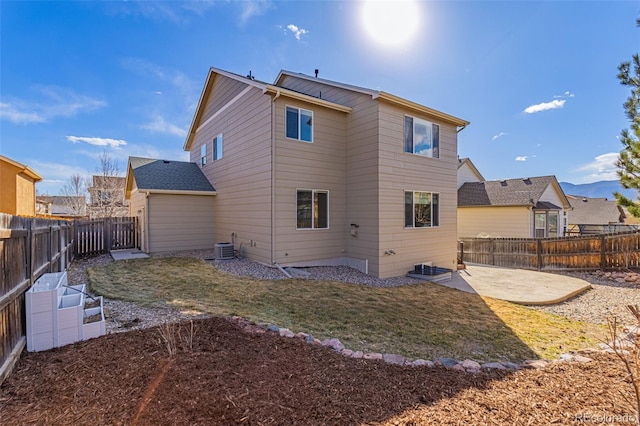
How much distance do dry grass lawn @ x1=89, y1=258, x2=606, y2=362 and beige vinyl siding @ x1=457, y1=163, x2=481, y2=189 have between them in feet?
55.0

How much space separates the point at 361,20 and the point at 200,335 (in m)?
10.7

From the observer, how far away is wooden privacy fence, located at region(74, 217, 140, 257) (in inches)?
454

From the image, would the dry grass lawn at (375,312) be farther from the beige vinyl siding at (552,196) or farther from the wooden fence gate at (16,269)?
the beige vinyl siding at (552,196)

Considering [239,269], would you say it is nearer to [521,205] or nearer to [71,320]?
[71,320]

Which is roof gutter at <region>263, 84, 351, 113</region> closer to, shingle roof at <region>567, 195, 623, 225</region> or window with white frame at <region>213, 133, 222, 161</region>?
window with white frame at <region>213, 133, 222, 161</region>

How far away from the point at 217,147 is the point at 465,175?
19.3 meters

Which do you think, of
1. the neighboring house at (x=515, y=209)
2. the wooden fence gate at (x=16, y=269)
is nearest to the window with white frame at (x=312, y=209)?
the wooden fence gate at (x=16, y=269)

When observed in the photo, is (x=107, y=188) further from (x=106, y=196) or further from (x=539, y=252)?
(x=539, y=252)

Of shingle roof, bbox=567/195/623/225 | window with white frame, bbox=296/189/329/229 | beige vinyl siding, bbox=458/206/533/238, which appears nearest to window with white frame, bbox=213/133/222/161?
window with white frame, bbox=296/189/329/229

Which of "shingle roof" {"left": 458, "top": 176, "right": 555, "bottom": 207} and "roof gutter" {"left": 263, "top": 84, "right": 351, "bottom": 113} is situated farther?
"shingle roof" {"left": 458, "top": 176, "right": 555, "bottom": 207}

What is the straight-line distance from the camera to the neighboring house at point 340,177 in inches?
364

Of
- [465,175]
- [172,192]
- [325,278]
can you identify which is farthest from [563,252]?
[172,192]

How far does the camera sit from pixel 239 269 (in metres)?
8.98

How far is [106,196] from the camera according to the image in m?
25.3
